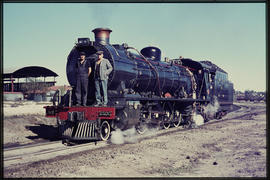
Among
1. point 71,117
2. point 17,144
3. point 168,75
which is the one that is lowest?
point 17,144

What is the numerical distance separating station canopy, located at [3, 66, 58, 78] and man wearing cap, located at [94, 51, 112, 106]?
29.2 meters

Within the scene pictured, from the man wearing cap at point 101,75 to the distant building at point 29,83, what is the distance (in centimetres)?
2926

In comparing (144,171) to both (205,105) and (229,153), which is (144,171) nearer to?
(229,153)

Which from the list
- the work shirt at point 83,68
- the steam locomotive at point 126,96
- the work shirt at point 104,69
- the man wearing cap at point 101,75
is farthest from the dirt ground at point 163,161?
the work shirt at point 83,68

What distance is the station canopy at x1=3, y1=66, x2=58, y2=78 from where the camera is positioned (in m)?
36.7

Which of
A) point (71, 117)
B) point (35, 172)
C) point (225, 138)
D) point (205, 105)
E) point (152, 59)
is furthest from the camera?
point (205, 105)

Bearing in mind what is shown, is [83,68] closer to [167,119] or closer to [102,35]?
[102,35]

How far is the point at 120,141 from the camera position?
986cm

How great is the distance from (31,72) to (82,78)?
3150 cm

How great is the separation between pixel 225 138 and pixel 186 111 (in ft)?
16.8

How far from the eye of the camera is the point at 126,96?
10469mm

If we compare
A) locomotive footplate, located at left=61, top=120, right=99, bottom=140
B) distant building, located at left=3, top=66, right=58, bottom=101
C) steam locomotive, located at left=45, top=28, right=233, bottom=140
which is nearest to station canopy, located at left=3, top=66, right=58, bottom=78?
distant building, located at left=3, top=66, right=58, bottom=101

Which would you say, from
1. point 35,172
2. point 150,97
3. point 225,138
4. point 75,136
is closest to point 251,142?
point 225,138

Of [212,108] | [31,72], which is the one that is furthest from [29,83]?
[212,108]
